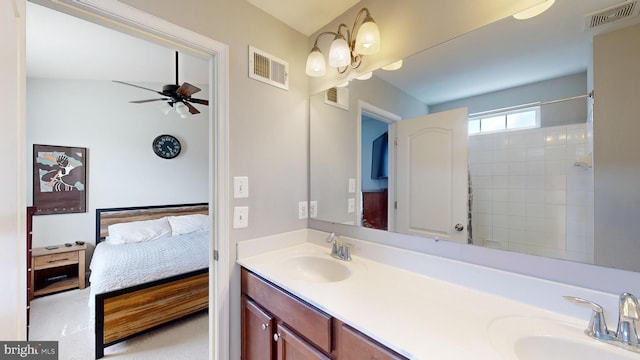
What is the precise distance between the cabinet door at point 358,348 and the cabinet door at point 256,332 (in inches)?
19.2

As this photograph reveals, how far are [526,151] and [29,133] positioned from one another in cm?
479

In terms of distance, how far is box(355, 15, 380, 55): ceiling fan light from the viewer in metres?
1.30

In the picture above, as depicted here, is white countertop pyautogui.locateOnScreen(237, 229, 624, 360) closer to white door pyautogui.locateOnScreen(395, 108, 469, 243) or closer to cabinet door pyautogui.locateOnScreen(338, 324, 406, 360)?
cabinet door pyautogui.locateOnScreen(338, 324, 406, 360)

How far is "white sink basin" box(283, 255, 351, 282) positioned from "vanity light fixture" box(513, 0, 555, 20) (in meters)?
1.40

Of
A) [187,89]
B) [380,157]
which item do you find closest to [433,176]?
[380,157]

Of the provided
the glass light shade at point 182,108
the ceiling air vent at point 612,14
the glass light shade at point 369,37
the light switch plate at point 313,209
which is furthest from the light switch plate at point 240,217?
the glass light shade at point 182,108

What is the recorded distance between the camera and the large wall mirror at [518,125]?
2.90ft

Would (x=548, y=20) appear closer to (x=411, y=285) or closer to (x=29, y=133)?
(x=411, y=285)

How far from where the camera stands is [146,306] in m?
2.07

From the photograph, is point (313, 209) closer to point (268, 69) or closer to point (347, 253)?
point (347, 253)

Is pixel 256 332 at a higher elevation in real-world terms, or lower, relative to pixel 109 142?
lower

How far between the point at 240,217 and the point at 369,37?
126cm

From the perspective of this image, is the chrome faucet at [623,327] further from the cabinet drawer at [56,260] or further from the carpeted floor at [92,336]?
the cabinet drawer at [56,260]

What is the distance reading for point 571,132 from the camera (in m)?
0.92
